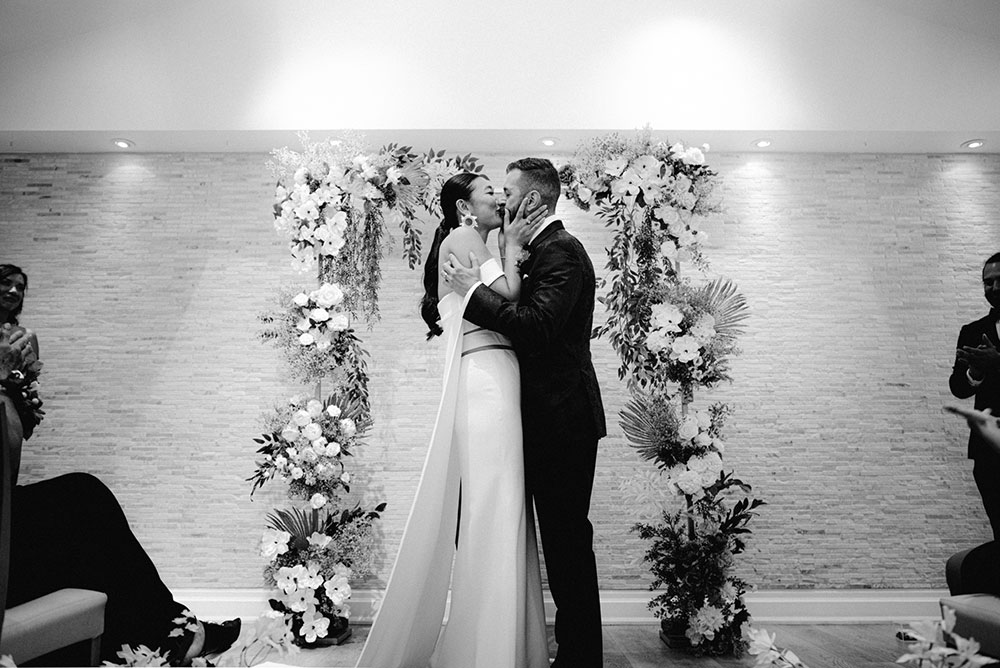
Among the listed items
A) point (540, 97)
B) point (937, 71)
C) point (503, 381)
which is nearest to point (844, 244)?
point (937, 71)

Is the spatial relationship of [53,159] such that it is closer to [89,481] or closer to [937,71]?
[89,481]

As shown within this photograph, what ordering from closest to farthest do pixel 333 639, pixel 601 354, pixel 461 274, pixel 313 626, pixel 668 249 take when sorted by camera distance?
pixel 461 274 → pixel 313 626 → pixel 333 639 → pixel 668 249 → pixel 601 354

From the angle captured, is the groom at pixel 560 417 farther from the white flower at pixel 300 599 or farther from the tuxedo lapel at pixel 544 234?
the white flower at pixel 300 599

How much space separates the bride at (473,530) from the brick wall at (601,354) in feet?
6.88

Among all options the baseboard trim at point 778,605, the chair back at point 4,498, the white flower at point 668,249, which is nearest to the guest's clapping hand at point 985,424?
the chair back at point 4,498

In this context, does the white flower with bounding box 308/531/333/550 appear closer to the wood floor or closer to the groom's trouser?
the wood floor

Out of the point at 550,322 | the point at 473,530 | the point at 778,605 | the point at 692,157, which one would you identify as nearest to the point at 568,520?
the point at 473,530

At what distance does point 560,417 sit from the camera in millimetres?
3016

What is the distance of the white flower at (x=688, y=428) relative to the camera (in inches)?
162

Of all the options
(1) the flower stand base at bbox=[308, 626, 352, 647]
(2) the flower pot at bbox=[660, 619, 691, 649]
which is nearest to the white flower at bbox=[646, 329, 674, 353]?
(2) the flower pot at bbox=[660, 619, 691, 649]

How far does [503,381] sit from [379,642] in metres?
1.30

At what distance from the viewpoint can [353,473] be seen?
5.17 m

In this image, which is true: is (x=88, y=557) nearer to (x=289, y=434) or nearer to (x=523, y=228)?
(x=289, y=434)

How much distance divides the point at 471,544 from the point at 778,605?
3171mm
